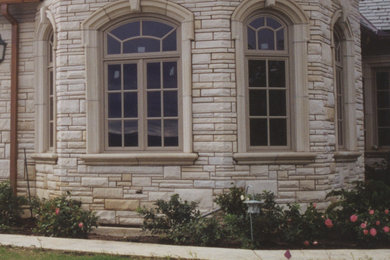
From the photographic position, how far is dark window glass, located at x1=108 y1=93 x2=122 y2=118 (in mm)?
9141

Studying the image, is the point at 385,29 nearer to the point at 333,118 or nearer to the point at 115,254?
the point at 333,118

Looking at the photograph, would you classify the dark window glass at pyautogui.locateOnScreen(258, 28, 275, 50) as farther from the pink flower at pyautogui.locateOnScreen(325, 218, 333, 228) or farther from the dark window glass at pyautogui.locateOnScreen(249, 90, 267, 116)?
the pink flower at pyautogui.locateOnScreen(325, 218, 333, 228)

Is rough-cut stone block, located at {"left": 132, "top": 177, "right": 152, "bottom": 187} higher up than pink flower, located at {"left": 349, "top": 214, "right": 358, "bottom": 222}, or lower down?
higher up

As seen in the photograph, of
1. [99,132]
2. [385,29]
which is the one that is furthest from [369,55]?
[99,132]

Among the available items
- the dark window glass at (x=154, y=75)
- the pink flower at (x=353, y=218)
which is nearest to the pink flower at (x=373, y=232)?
the pink flower at (x=353, y=218)

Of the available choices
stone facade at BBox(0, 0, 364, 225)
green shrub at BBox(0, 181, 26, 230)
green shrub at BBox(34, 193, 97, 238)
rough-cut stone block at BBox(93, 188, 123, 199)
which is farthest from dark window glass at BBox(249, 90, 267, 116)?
green shrub at BBox(0, 181, 26, 230)

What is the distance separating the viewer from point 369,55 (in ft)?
43.4

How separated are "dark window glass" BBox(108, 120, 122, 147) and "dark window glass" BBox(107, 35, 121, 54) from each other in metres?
1.18

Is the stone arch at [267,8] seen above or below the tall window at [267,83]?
above

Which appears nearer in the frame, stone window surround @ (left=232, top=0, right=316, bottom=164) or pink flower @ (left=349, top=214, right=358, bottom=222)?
pink flower @ (left=349, top=214, right=358, bottom=222)

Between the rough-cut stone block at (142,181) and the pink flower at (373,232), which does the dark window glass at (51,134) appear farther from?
the pink flower at (373,232)

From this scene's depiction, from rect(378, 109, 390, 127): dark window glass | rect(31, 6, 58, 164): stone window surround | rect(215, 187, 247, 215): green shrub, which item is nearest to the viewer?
rect(215, 187, 247, 215): green shrub

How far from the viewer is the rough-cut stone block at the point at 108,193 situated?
890cm

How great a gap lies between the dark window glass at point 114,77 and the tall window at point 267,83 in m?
2.15
